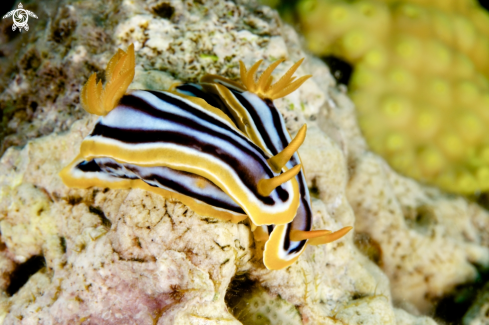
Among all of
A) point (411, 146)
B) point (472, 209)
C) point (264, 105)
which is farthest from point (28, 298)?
point (472, 209)

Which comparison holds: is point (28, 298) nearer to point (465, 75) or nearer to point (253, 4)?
point (253, 4)

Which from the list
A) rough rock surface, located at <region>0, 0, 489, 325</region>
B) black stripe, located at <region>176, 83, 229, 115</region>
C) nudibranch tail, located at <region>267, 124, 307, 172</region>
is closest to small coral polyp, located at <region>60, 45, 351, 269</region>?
nudibranch tail, located at <region>267, 124, 307, 172</region>

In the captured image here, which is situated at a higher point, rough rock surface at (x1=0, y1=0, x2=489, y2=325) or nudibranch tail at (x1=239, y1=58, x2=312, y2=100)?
nudibranch tail at (x1=239, y1=58, x2=312, y2=100)

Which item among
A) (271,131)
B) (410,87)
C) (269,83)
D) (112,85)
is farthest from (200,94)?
(410,87)

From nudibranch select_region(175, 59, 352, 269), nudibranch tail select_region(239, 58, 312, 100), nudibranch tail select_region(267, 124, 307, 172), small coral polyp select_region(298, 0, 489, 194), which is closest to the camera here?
nudibranch tail select_region(267, 124, 307, 172)

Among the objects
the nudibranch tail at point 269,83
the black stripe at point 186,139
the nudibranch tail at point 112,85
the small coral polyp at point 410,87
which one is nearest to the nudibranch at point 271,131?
the nudibranch tail at point 269,83

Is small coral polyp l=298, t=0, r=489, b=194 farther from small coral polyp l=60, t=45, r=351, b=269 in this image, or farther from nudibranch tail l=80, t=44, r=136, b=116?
nudibranch tail l=80, t=44, r=136, b=116

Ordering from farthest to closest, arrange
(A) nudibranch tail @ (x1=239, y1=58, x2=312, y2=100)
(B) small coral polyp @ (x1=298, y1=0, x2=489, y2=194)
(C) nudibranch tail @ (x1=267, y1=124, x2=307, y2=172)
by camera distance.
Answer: (B) small coral polyp @ (x1=298, y1=0, x2=489, y2=194) < (A) nudibranch tail @ (x1=239, y1=58, x2=312, y2=100) < (C) nudibranch tail @ (x1=267, y1=124, x2=307, y2=172)
